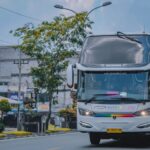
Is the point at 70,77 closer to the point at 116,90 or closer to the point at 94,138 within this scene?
the point at 116,90

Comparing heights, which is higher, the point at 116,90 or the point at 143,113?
the point at 116,90

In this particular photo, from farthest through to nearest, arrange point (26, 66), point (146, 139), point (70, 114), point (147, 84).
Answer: point (26, 66)
point (70, 114)
point (146, 139)
point (147, 84)

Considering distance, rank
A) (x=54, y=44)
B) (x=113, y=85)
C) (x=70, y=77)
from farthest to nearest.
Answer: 1. (x=54, y=44)
2. (x=113, y=85)
3. (x=70, y=77)

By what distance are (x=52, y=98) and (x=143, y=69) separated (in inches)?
882

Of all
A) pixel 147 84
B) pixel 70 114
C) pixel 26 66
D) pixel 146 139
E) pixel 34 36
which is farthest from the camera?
pixel 26 66

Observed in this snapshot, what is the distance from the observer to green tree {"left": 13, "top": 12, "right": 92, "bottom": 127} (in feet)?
126

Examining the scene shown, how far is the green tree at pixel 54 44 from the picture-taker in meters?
38.4

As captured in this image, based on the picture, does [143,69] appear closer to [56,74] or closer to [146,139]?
[146,139]

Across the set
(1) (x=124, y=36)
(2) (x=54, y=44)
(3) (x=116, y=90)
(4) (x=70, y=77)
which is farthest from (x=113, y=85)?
(2) (x=54, y=44)

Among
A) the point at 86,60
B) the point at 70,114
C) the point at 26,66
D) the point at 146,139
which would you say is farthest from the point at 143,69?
the point at 26,66

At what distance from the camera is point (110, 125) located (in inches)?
730

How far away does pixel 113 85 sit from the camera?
18469mm

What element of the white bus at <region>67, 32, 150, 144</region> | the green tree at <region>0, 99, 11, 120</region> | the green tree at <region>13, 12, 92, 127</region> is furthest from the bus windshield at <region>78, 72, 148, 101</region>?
the green tree at <region>0, 99, 11, 120</region>

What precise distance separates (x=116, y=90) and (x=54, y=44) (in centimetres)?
2091
